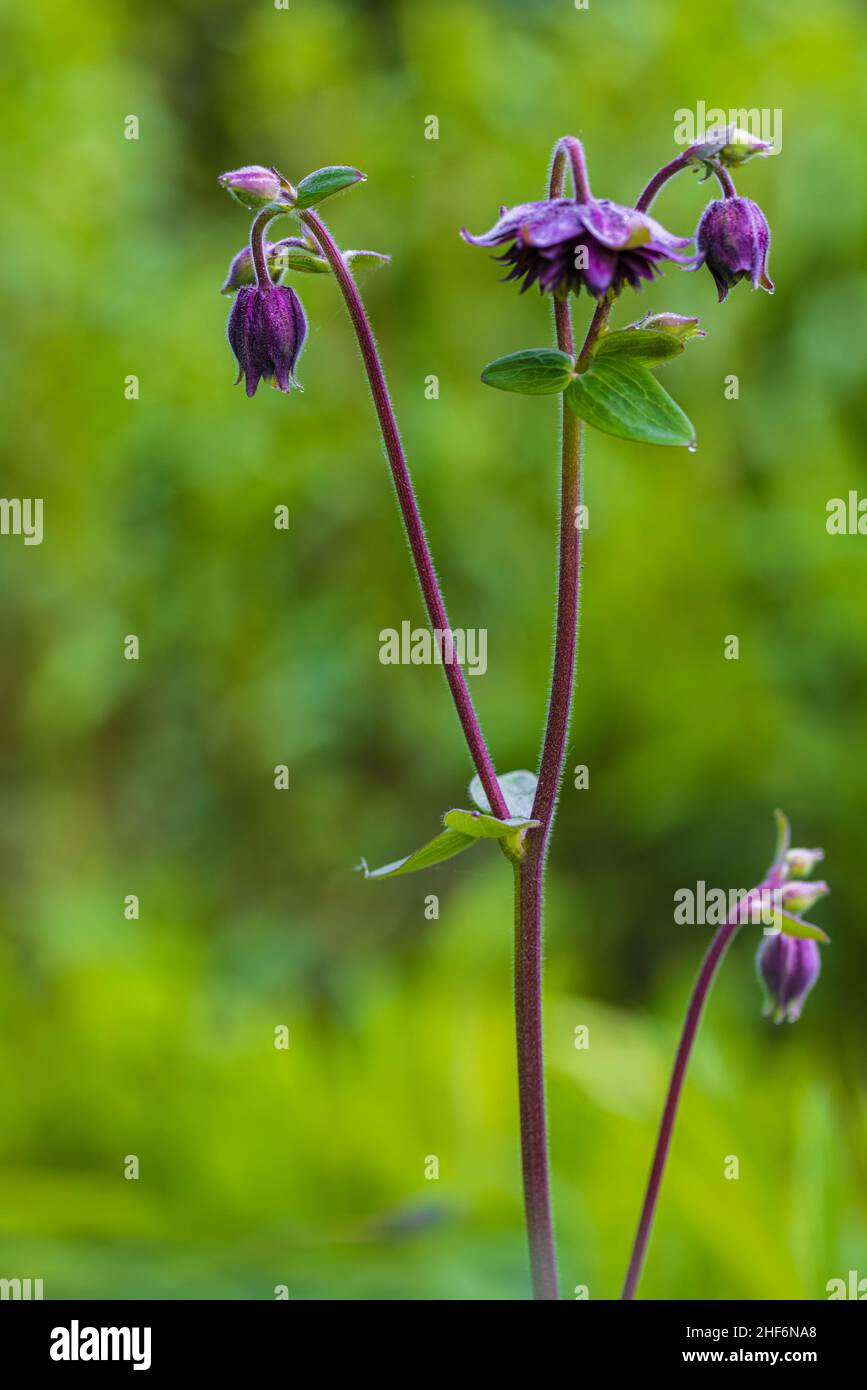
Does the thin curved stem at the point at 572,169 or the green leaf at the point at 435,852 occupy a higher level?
the thin curved stem at the point at 572,169

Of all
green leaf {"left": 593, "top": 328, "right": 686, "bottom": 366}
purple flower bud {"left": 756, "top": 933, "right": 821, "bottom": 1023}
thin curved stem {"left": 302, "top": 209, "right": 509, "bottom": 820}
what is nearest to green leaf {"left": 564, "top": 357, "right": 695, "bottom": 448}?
green leaf {"left": 593, "top": 328, "right": 686, "bottom": 366}

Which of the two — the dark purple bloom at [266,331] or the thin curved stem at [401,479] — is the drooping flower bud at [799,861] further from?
the dark purple bloom at [266,331]

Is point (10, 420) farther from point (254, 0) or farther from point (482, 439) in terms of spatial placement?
point (254, 0)

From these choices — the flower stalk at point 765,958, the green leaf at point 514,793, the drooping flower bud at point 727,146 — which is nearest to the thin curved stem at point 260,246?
the drooping flower bud at point 727,146

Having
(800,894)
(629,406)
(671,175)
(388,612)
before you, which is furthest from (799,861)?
(388,612)
